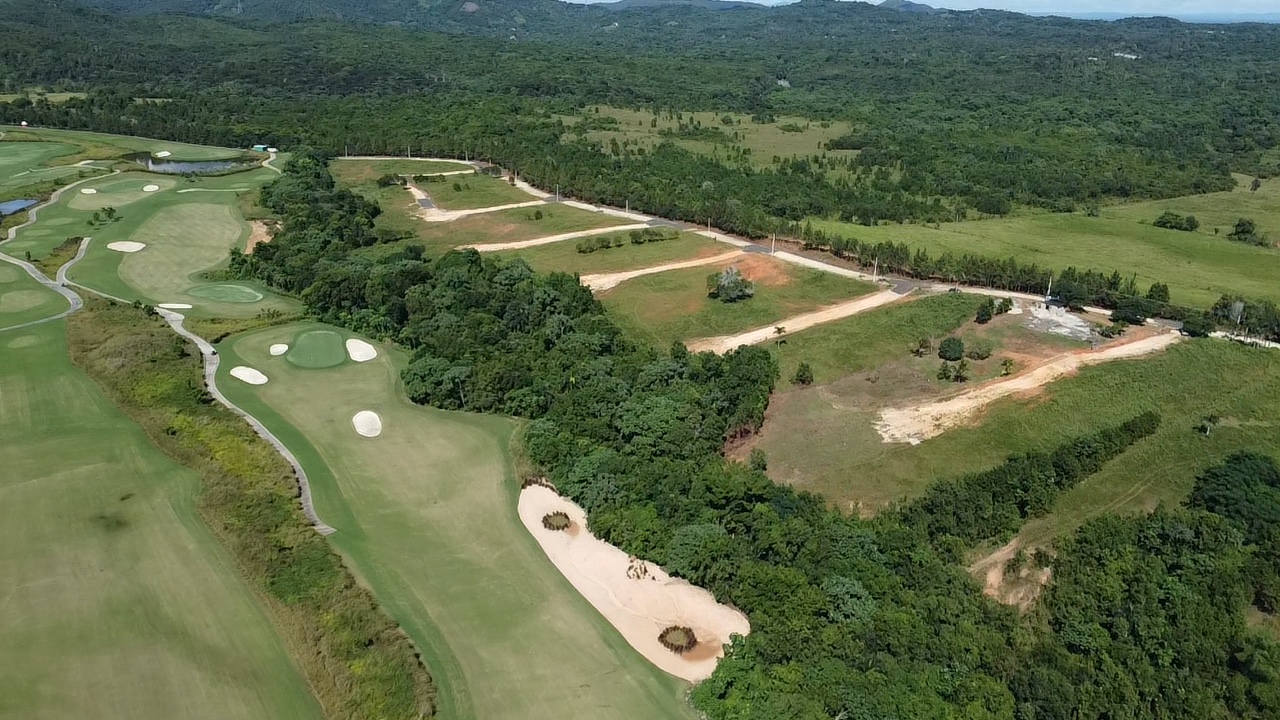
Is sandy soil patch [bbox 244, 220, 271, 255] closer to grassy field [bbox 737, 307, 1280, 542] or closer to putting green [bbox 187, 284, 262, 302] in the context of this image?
putting green [bbox 187, 284, 262, 302]

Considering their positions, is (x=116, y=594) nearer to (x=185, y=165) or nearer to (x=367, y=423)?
(x=367, y=423)

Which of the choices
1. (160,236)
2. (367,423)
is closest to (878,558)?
(367,423)

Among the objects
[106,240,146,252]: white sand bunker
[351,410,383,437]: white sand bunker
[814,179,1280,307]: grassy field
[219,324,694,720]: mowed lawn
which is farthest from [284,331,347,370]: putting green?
[814,179,1280,307]: grassy field

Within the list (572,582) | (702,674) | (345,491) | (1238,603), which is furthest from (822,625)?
(345,491)

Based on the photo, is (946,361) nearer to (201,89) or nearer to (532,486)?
(532,486)

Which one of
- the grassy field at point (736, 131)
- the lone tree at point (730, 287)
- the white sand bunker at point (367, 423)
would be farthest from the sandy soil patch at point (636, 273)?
the grassy field at point (736, 131)

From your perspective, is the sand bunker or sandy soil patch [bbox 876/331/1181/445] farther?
sandy soil patch [bbox 876/331/1181/445]
